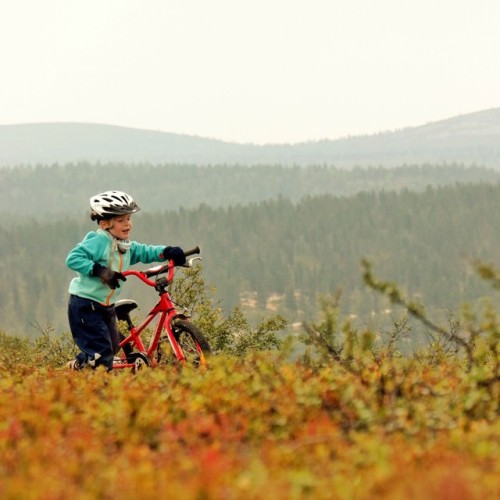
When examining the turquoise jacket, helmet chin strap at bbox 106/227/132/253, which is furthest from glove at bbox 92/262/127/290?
helmet chin strap at bbox 106/227/132/253

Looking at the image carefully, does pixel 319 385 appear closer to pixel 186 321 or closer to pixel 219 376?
pixel 219 376

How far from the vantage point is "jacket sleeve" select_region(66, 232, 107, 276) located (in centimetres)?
1162

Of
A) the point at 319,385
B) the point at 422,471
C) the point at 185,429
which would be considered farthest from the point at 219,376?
the point at 422,471

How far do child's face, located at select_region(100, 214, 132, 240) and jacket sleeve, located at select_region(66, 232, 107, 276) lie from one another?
5.8 inches

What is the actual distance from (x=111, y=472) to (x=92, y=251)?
6772mm

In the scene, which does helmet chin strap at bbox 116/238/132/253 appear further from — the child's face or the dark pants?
the dark pants

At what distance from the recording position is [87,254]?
11930 millimetres

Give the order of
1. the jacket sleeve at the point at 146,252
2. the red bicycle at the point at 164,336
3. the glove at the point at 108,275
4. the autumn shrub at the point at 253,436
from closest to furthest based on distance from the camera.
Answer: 1. the autumn shrub at the point at 253,436
2. the glove at the point at 108,275
3. the red bicycle at the point at 164,336
4. the jacket sleeve at the point at 146,252

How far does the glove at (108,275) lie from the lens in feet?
37.7

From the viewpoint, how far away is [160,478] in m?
5.30

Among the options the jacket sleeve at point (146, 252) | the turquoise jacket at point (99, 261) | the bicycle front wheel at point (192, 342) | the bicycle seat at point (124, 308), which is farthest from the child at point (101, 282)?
the bicycle front wheel at point (192, 342)

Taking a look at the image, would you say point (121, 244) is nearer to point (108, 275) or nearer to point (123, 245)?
point (123, 245)

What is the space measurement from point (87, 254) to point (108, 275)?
590 mm

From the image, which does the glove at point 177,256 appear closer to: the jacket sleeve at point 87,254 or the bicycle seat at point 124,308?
the jacket sleeve at point 87,254
